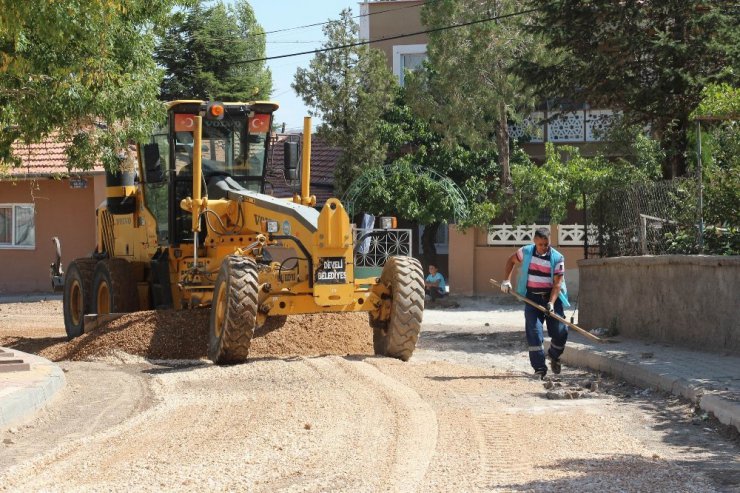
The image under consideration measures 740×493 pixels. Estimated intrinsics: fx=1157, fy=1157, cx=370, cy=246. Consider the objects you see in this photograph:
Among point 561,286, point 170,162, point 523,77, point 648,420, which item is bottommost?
point 648,420

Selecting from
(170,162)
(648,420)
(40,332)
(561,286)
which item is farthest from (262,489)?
(40,332)

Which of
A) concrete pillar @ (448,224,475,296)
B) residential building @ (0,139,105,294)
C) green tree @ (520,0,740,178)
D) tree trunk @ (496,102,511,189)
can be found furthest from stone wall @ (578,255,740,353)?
residential building @ (0,139,105,294)

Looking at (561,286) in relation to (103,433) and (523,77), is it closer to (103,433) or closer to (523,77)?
(103,433)

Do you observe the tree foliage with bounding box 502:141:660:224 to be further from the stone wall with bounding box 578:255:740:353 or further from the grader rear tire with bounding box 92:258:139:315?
the grader rear tire with bounding box 92:258:139:315

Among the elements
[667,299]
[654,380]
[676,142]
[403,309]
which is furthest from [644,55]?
[654,380]

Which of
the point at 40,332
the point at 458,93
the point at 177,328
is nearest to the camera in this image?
the point at 177,328

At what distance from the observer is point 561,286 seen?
13359 millimetres

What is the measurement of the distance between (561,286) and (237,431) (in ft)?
18.3

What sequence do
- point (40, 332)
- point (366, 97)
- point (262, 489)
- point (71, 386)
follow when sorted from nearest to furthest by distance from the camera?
point (262, 489)
point (71, 386)
point (40, 332)
point (366, 97)

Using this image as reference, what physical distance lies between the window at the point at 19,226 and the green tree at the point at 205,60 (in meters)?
6.92

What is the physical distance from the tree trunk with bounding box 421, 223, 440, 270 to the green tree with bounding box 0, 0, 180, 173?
15.9 metres

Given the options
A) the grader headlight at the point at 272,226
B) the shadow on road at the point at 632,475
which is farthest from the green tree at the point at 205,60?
the shadow on road at the point at 632,475

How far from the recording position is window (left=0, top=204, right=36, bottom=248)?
31750 mm

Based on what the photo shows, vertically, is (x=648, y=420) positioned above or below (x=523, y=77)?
below
